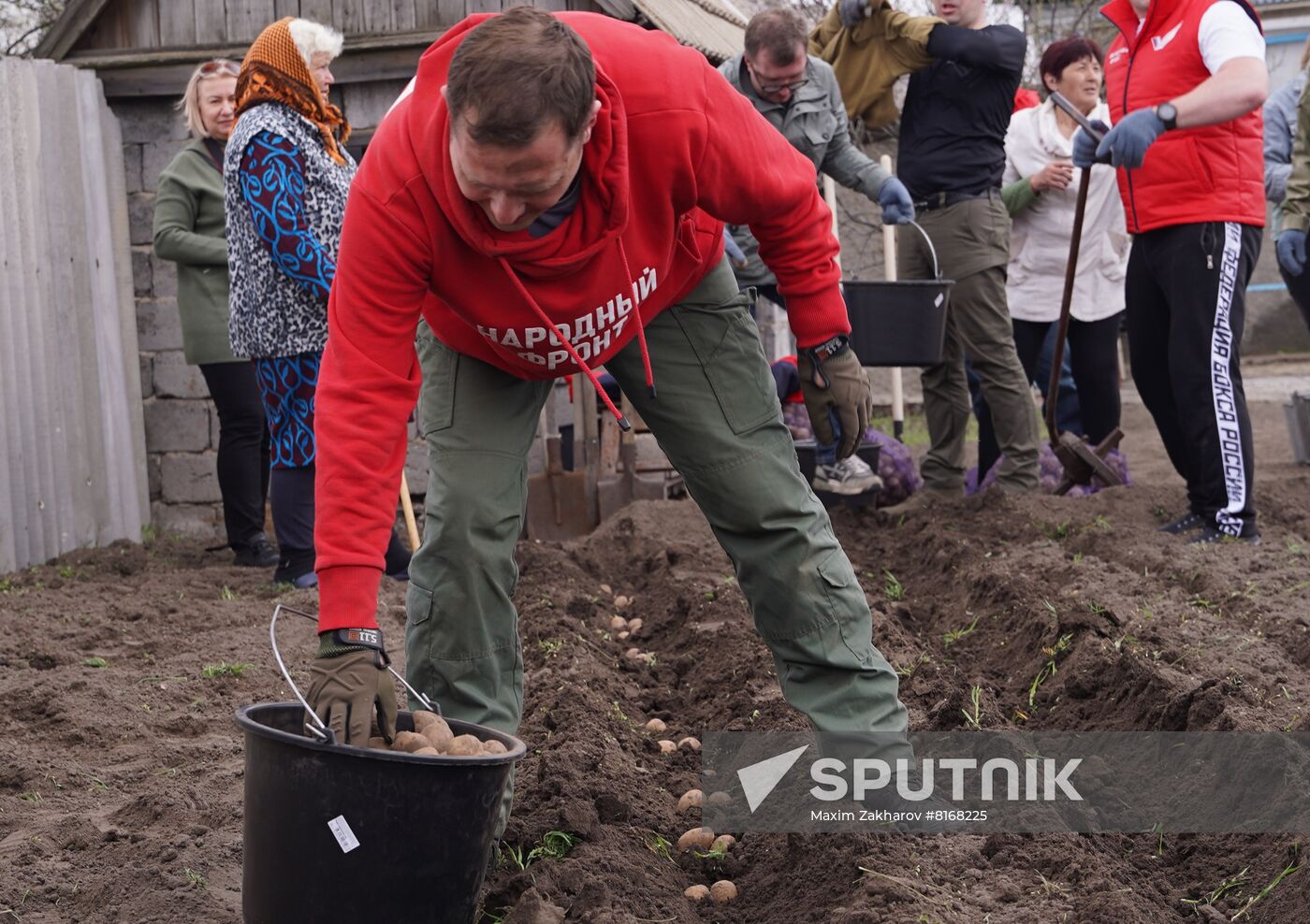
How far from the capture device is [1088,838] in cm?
287

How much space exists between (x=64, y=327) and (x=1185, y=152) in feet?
16.7

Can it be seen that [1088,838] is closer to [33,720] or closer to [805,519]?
[805,519]

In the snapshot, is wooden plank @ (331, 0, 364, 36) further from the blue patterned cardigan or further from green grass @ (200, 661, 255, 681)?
green grass @ (200, 661, 255, 681)

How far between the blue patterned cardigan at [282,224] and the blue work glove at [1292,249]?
393 cm

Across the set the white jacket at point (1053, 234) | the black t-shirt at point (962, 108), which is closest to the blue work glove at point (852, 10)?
the black t-shirt at point (962, 108)

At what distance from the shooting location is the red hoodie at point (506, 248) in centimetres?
239

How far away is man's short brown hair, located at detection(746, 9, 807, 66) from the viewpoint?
5617 mm

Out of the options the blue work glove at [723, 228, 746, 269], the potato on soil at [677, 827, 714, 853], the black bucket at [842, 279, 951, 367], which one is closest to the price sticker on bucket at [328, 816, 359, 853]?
the potato on soil at [677, 827, 714, 853]

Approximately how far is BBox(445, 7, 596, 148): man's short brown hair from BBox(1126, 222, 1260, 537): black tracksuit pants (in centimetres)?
370

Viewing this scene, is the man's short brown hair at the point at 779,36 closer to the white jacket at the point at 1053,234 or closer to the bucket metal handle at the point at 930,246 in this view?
the bucket metal handle at the point at 930,246

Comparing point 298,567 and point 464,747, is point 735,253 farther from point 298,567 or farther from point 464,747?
point 464,747

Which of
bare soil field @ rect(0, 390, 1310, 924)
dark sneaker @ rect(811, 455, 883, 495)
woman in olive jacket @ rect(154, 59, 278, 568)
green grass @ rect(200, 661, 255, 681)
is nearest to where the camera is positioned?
bare soil field @ rect(0, 390, 1310, 924)

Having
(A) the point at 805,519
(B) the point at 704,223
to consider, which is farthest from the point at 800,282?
(A) the point at 805,519

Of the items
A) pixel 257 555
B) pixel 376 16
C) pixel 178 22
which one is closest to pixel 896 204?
pixel 257 555
